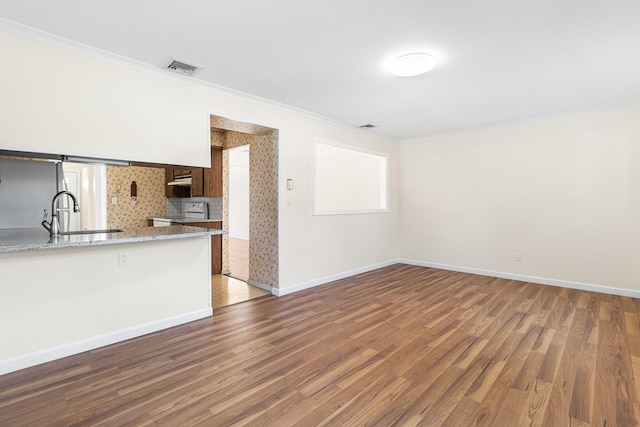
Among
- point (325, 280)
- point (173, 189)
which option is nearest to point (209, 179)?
point (173, 189)

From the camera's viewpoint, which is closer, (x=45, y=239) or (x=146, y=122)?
(x=45, y=239)

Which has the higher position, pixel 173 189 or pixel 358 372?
pixel 173 189

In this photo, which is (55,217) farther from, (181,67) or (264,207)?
(264,207)

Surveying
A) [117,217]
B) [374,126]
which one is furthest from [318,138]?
[117,217]

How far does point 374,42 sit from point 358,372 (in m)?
2.60

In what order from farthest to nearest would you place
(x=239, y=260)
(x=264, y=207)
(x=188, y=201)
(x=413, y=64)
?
(x=239, y=260) → (x=188, y=201) → (x=264, y=207) → (x=413, y=64)

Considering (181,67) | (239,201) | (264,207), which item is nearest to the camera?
(181,67)

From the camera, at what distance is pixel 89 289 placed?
2598 millimetres

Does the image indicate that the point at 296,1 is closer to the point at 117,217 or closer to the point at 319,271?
the point at 319,271

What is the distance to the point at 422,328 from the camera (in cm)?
304

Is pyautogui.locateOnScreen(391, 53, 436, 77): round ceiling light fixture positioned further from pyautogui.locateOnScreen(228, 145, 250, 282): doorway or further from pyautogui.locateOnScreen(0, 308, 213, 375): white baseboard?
pyautogui.locateOnScreen(228, 145, 250, 282): doorway

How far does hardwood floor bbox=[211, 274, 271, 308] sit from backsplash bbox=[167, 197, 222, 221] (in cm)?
111

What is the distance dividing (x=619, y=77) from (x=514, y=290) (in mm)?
2783

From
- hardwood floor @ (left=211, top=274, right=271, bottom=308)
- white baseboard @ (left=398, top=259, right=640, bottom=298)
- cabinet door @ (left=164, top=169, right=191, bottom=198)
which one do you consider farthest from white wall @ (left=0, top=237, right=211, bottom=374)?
white baseboard @ (left=398, top=259, right=640, bottom=298)
